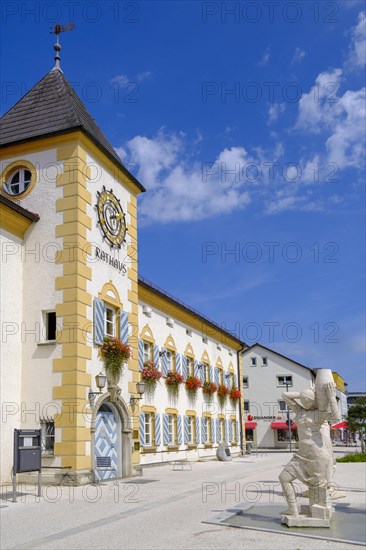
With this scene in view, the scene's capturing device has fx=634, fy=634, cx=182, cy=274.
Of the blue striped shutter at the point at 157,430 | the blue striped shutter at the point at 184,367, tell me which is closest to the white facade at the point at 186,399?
the blue striped shutter at the point at 157,430

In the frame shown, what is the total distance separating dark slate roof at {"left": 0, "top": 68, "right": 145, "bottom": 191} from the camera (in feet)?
62.5

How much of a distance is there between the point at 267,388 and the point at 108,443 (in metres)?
42.6

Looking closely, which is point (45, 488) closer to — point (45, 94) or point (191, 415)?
point (45, 94)

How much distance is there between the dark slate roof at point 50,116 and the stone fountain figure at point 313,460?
1163cm

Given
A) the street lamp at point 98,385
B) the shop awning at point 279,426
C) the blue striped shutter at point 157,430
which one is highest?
the street lamp at point 98,385

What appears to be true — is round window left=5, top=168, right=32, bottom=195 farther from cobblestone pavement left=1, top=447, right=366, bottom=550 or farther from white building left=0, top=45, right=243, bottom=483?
cobblestone pavement left=1, top=447, right=366, bottom=550

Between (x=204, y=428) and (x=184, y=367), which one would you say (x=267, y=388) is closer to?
(x=204, y=428)

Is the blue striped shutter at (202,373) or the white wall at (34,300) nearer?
the white wall at (34,300)

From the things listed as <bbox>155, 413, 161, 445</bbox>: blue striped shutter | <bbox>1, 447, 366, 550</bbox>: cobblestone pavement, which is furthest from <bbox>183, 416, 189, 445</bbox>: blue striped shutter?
<bbox>1, 447, 366, 550</bbox>: cobblestone pavement

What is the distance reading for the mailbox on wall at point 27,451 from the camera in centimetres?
1346

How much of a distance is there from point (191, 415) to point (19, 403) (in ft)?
45.7

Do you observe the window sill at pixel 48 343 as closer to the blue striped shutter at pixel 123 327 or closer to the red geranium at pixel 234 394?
the blue striped shutter at pixel 123 327

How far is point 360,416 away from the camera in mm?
48250

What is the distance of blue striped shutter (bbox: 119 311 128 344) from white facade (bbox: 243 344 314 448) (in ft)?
129
